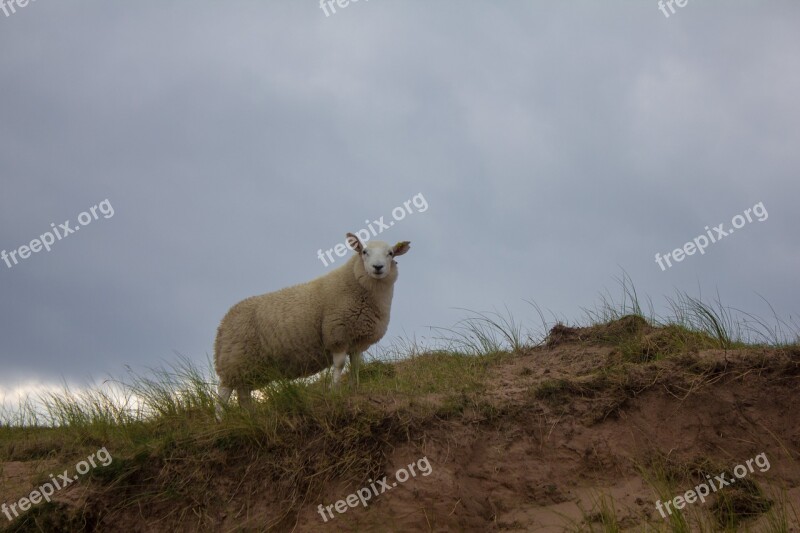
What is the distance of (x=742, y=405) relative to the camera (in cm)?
674

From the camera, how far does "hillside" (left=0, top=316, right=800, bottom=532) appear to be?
6.10 m

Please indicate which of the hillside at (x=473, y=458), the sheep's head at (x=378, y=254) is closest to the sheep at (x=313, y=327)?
the sheep's head at (x=378, y=254)

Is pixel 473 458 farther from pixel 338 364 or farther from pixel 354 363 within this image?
pixel 354 363

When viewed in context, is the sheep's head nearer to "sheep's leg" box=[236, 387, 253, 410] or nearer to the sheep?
the sheep

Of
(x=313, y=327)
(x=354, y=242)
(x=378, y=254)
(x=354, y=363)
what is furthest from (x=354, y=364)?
(x=354, y=242)

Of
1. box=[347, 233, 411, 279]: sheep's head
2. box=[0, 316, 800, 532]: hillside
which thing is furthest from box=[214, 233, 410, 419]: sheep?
box=[0, 316, 800, 532]: hillside

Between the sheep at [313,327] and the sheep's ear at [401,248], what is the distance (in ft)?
0.10

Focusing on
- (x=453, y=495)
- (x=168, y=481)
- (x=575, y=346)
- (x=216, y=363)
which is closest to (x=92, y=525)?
(x=168, y=481)

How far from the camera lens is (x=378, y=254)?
8758 millimetres

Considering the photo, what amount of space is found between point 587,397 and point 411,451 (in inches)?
73.4

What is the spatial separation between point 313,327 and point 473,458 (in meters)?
2.97

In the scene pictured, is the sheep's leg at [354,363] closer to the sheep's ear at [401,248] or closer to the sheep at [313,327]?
the sheep at [313,327]

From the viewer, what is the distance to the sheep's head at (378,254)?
28.2 feet

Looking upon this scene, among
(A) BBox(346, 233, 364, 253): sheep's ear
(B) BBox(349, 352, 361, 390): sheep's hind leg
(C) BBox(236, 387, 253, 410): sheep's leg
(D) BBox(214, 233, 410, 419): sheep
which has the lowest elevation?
(B) BBox(349, 352, 361, 390): sheep's hind leg
